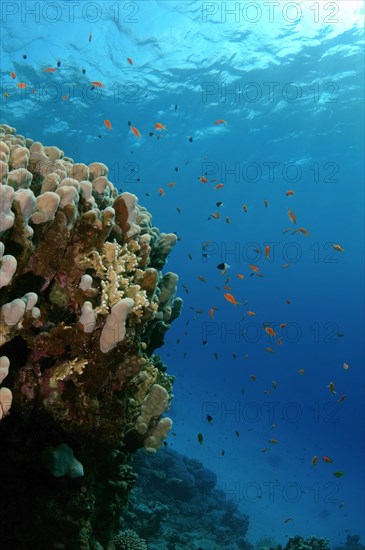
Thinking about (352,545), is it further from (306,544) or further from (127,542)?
(127,542)

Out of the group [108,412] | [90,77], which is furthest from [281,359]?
[108,412]

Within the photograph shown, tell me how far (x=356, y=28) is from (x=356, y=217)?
152 feet

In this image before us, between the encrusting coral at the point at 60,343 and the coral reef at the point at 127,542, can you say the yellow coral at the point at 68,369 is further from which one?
the coral reef at the point at 127,542

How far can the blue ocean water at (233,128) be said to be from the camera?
81.5 feet

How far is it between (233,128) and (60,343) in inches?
1565

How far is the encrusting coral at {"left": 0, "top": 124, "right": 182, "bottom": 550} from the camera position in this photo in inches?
113

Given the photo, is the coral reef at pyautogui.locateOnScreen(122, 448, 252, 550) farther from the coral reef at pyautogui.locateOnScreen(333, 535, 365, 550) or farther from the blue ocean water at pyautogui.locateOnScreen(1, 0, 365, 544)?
the coral reef at pyautogui.locateOnScreen(333, 535, 365, 550)

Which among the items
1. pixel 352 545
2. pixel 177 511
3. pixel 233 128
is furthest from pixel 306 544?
pixel 233 128

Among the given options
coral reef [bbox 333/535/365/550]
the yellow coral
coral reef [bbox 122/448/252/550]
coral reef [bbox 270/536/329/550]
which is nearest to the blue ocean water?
coral reef [bbox 122/448/252/550]

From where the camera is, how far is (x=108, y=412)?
3.22m

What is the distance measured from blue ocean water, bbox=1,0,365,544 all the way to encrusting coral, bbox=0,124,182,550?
8.70 meters

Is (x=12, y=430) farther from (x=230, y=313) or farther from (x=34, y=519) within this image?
(x=230, y=313)

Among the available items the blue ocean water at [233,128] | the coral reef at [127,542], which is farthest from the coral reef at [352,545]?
the coral reef at [127,542]

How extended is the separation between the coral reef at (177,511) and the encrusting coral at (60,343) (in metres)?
7.80
